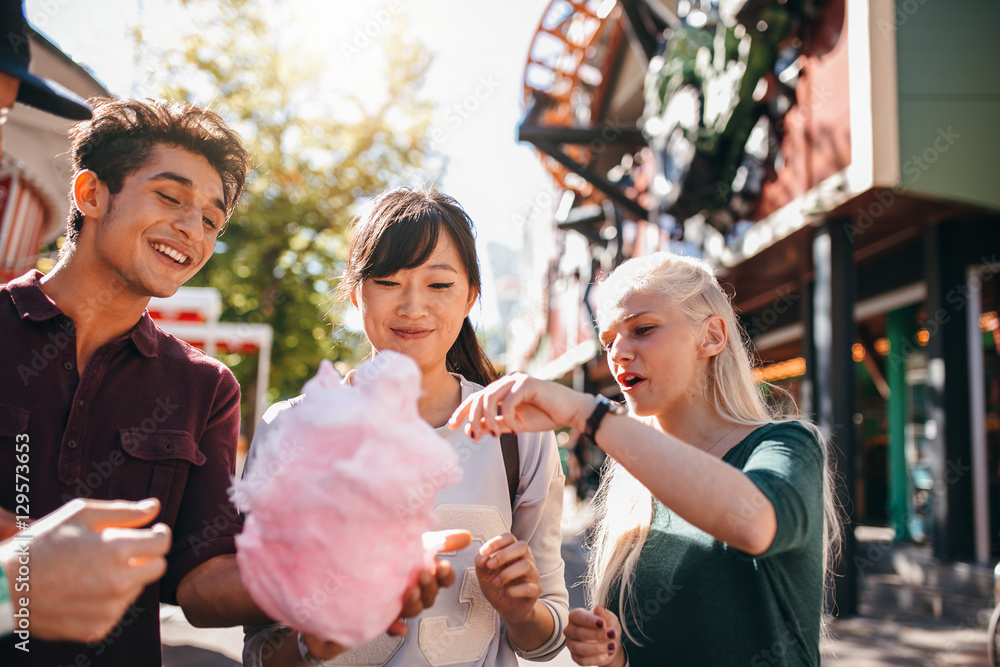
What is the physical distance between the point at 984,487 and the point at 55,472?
26.2 ft

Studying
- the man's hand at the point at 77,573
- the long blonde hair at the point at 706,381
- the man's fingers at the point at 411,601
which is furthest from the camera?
the long blonde hair at the point at 706,381

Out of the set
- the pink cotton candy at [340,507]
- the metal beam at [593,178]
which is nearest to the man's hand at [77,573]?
the pink cotton candy at [340,507]

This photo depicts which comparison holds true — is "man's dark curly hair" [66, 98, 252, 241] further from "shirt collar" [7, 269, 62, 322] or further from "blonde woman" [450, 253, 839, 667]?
"blonde woman" [450, 253, 839, 667]

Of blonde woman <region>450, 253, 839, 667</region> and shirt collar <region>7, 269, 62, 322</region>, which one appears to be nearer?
blonde woman <region>450, 253, 839, 667</region>

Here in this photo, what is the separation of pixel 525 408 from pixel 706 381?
734 mm

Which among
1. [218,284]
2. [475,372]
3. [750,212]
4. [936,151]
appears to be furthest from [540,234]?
[475,372]

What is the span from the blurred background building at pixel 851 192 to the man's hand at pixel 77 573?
195 inches

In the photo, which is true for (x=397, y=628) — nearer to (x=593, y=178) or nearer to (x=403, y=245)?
(x=403, y=245)

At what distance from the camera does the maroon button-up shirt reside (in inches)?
61.2

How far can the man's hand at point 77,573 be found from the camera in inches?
41.7

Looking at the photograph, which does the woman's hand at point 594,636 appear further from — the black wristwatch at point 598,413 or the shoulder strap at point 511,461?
the black wristwatch at point 598,413

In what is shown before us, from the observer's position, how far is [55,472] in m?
1.57

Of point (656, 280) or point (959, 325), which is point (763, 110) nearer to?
point (959, 325)

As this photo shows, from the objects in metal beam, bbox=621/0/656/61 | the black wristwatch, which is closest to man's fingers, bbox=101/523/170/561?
the black wristwatch
